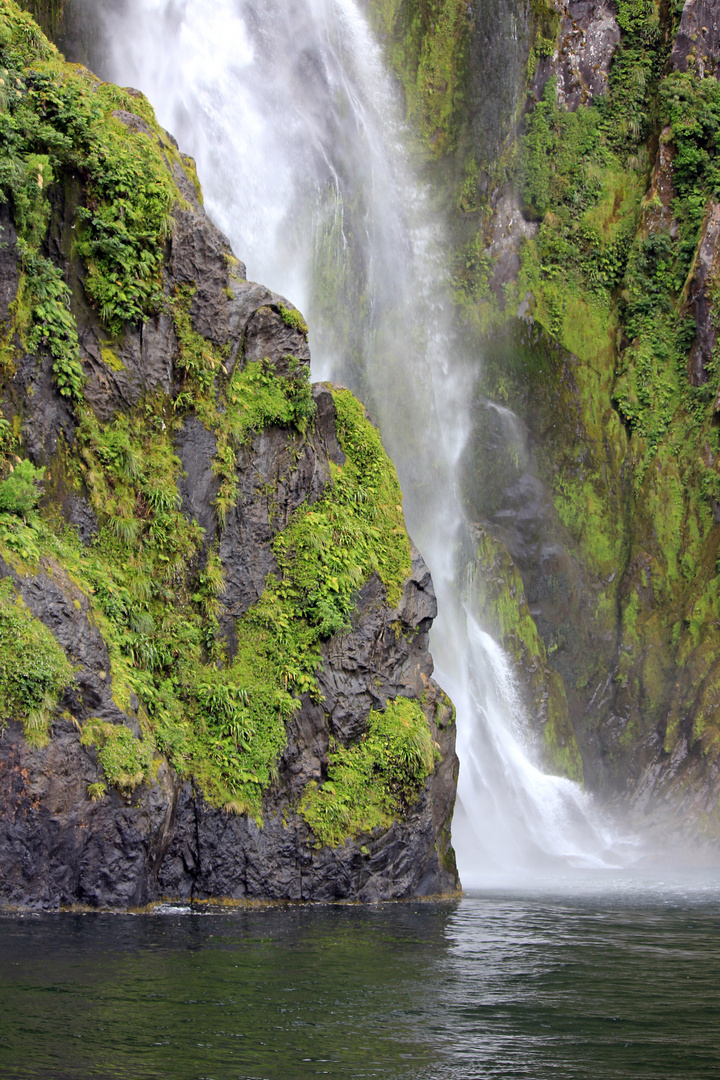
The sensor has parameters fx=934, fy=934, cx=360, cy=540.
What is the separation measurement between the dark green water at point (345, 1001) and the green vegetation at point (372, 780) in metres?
2.38

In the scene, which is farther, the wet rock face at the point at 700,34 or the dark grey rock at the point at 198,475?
the wet rock face at the point at 700,34

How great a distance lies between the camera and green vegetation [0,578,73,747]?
33.0 ft

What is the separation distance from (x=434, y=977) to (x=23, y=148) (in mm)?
11280

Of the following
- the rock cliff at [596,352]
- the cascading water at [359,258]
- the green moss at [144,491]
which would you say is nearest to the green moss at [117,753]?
the green moss at [144,491]

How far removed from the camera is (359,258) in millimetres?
25344

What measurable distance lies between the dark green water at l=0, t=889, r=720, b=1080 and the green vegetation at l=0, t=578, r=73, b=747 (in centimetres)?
210

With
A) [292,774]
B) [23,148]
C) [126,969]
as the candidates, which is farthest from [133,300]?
[126,969]

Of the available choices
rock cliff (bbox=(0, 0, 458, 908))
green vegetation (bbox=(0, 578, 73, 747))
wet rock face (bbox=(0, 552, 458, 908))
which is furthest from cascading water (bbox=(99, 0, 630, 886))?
green vegetation (bbox=(0, 578, 73, 747))

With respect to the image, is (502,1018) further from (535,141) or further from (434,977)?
(535,141)

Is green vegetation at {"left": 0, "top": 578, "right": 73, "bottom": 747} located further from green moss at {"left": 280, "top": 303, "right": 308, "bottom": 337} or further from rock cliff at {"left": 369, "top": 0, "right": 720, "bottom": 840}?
rock cliff at {"left": 369, "top": 0, "right": 720, "bottom": 840}

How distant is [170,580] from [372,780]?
4.16 metres

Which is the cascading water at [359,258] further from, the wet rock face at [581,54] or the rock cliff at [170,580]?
the rock cliff at [170,580]

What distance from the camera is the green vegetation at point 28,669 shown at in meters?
10.1

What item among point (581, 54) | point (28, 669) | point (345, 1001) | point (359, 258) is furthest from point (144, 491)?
point (581, 54)
